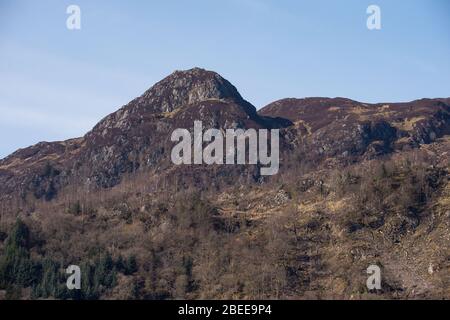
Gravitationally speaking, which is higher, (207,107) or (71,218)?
(207,107)

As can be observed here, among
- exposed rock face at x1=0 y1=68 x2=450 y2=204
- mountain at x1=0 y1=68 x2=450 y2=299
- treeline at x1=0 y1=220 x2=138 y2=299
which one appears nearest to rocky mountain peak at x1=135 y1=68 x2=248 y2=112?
exposed rock face at x1=0 y1=68 x2=450 y2=204

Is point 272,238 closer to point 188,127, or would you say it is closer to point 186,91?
point 188,127

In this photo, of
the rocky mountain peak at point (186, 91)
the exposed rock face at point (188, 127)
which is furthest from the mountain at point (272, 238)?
the rocky mountain peak at point (186, 91)

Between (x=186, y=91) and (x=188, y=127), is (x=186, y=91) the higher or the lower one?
the higher one

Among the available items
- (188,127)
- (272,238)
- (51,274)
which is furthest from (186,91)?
(51,274)

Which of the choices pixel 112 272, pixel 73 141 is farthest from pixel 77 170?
pixel 112 272

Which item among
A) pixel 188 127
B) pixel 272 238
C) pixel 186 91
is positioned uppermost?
pixel 186 91

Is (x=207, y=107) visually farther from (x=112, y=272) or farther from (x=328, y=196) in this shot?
(x=112, y=272)

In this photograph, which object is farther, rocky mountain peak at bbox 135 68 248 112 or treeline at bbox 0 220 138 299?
rocky mountain peak at bbox 135 68 248 112

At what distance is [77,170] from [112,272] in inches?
3596

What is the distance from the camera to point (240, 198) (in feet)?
276

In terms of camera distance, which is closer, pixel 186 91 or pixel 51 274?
pixel 51 274

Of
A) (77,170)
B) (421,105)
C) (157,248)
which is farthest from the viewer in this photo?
(421,105)

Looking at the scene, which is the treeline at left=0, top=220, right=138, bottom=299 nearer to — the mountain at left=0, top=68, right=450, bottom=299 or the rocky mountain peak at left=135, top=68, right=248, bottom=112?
the mountain at left=0, top=68, right=450, bottom=299
